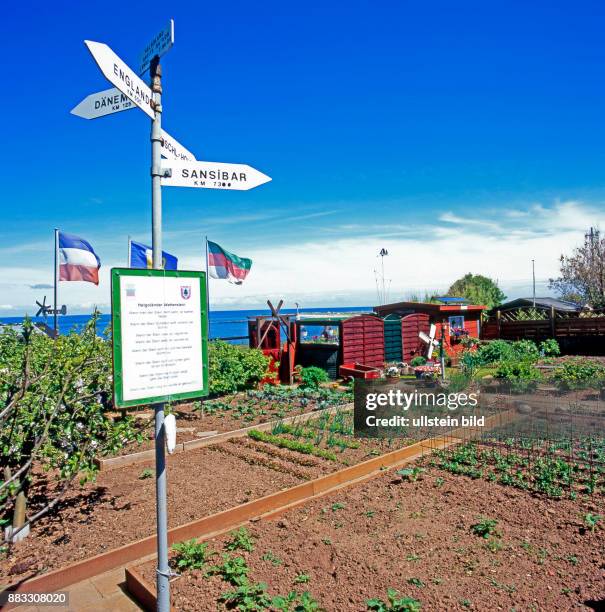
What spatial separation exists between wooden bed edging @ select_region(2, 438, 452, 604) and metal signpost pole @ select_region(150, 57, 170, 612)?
1.75m

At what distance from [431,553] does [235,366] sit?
28.7 ft

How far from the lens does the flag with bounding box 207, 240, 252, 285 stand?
14609 millimetres

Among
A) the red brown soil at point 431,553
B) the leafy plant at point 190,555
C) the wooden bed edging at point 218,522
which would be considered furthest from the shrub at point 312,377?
the leafy plant at point 190,555

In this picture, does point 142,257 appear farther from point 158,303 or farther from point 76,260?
point 158,303

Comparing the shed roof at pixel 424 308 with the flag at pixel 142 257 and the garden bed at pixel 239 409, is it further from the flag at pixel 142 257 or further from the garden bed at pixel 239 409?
the flag at pixel 142 257

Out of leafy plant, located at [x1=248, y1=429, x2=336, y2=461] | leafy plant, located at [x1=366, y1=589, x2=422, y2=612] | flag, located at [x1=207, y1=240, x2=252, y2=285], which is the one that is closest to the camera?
leafy plant, located at [x1=366, y1=589, x2=422, y2=612]

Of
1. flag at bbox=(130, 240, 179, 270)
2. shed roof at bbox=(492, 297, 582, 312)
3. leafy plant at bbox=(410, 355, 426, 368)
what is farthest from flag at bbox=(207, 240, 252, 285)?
shed roof at bbox=(492, 297, 582, 312)

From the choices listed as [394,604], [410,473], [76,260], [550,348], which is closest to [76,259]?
[76,260]

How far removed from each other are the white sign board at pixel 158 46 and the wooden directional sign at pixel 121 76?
0.24 m

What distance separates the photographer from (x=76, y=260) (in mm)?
13133

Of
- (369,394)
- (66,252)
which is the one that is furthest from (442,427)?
(66,252)

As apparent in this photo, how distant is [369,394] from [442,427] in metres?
2.17

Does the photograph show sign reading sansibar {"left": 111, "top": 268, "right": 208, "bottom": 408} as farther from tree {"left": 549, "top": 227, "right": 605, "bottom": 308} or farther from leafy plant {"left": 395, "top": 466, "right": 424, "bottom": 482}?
tree {"left": 549, "top": 227, "right": 605, "bottom": 308}

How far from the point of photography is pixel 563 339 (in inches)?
877
